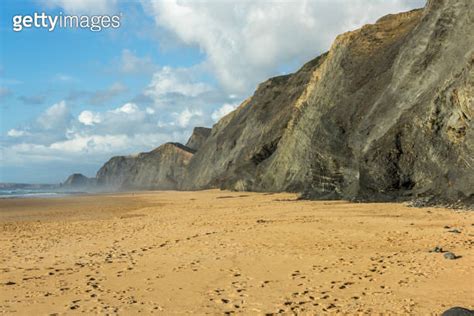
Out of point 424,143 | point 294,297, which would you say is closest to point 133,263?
point 294,297

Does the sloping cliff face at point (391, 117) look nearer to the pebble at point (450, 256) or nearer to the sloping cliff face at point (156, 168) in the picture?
the pebble at point (450, 256)

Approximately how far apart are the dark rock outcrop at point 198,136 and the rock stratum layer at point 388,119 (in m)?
77.6

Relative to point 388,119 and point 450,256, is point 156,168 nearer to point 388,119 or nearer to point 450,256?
point 388,119

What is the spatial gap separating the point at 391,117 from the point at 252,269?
58.3 ft

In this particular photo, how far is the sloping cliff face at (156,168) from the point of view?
111 metres

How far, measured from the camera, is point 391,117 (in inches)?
970

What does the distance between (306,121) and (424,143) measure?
1767cm

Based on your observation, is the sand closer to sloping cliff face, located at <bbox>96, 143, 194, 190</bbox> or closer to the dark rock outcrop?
sloping cliff face, located at <bbox>96, 143, 194, 190</bbox>

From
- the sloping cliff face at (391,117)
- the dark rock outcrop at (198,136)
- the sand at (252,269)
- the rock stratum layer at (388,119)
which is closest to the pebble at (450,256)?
the sand at (252,269)

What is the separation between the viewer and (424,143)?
21.4 meters

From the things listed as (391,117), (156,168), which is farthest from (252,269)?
(156,168)

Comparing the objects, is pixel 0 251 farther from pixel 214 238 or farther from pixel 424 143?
pixel 424 143

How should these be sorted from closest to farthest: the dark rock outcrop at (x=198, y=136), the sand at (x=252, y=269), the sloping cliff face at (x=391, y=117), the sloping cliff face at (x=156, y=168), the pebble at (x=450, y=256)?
the sand at (x=252, y=269) → the pebble at (x=450, y=256) → the sloping cliff face at (x=391, y=117) → the sloping cliff face at (x=156, y=168) → the dark rock outcrop at (x=198, y=136)

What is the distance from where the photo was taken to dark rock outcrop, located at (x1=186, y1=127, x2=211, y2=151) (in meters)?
127
